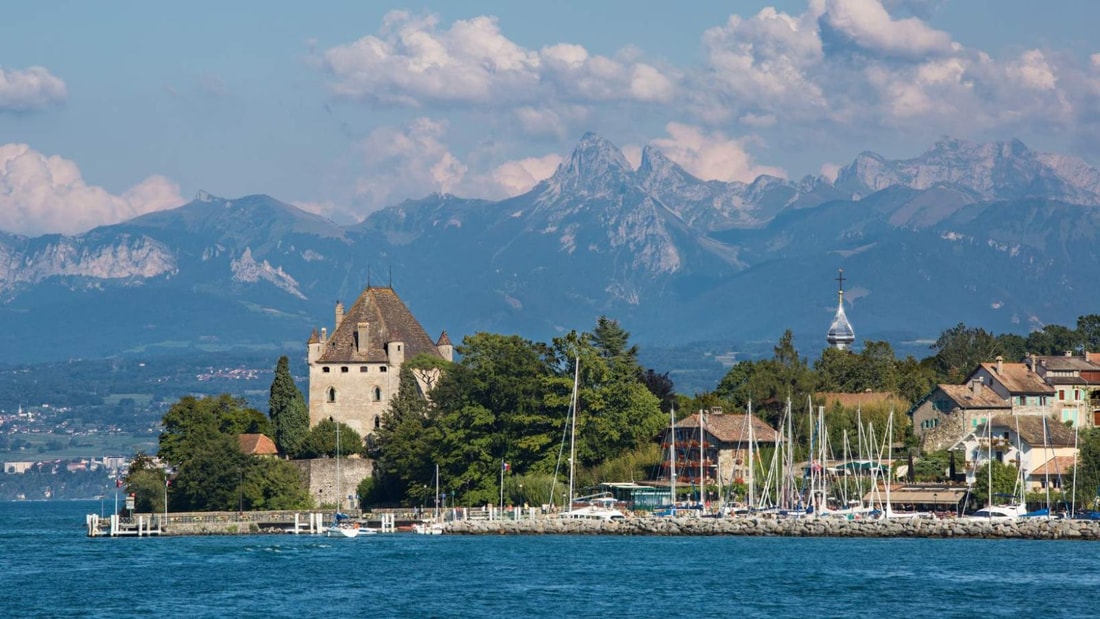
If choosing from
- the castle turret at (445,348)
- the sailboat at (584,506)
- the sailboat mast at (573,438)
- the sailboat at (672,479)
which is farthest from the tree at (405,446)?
the sailboat at (672,479)

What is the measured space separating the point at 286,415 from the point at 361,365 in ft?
22.6

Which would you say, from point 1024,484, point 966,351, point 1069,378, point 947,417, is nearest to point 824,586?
point 1024,484

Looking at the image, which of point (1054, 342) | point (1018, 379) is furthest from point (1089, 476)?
point (1054, 342)

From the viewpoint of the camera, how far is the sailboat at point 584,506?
4250 inches

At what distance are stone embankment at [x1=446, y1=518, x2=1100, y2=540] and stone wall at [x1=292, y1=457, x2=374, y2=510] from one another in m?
12.8

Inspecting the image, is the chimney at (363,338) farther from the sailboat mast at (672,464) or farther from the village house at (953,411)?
the village house at (953,411)

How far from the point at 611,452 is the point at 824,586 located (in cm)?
4044

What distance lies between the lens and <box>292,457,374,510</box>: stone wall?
118938mm

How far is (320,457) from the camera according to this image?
121062 mm

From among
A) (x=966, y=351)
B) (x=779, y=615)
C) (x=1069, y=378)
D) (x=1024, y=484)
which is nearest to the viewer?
(x=779, y=615)

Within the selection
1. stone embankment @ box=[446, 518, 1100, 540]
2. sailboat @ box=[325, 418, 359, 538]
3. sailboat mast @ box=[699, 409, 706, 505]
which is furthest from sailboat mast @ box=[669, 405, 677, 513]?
sailboat @ box=[325, 418, 359, 538]

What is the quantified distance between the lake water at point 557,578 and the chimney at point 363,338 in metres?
24.9

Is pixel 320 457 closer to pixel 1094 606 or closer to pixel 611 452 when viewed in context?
pixel 611 452

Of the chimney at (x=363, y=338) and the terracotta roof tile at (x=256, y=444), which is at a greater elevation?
the chimney at (x=363, y=338)
